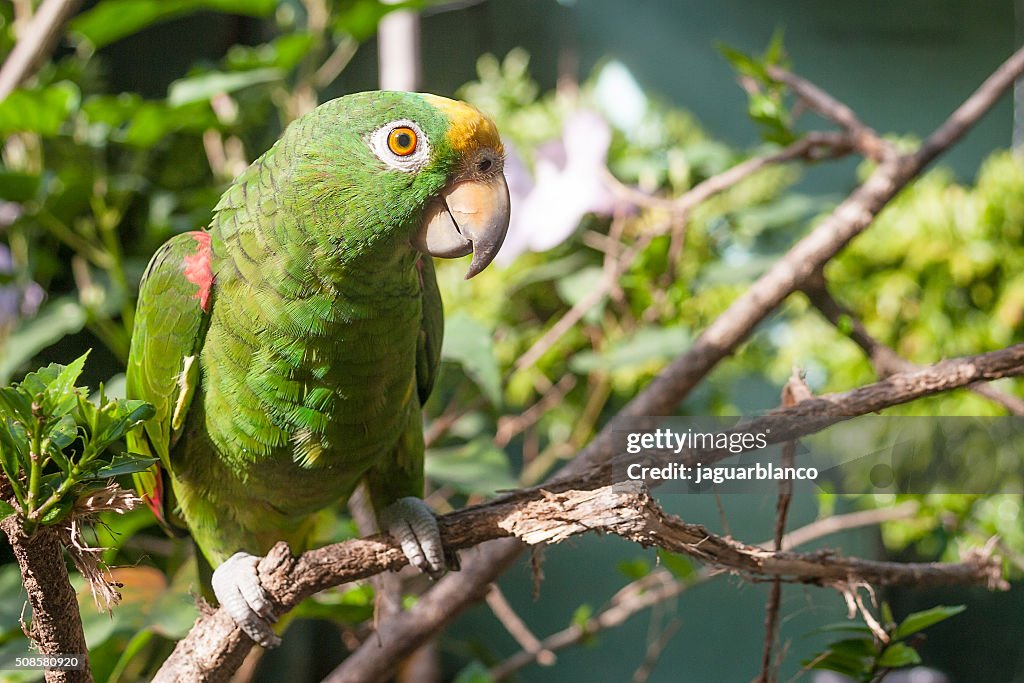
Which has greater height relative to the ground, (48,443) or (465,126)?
(465,126)

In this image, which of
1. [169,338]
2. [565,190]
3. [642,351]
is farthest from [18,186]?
[642,351]

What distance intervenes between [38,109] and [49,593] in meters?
0.75

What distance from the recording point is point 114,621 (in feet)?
2.74

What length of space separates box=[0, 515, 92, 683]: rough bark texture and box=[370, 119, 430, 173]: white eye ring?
1.06 feet

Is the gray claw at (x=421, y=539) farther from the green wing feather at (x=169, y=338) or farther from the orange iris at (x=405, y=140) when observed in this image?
the orange iris at (x=405, y=140)

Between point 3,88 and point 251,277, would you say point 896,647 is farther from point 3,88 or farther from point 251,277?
point 3,88

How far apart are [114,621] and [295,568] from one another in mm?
336

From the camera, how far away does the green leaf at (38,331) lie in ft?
3.37

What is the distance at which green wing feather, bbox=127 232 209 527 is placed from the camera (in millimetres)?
670

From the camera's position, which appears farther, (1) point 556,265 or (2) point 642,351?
(1) point 556,265

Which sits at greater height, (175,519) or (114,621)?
(175,519)

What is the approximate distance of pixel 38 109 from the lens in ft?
3.25

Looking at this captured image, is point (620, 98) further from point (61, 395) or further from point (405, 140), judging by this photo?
point (61, 395)

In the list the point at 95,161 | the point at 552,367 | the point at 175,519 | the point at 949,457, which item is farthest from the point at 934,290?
the point at 95,161
